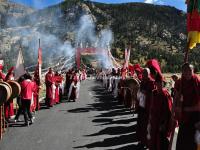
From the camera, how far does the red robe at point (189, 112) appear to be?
782 cm

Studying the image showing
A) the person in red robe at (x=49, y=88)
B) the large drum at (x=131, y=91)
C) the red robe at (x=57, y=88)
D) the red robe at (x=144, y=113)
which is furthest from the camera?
the red robe at (x=57, y=88)

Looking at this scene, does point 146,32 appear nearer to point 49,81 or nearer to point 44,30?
point 44,30

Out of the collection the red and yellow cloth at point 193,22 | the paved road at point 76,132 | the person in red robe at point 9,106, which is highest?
the red and yellow cloth at point 193,22

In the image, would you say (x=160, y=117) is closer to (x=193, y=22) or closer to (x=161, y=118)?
(x=161, y=118)

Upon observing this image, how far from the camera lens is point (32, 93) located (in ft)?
49.0

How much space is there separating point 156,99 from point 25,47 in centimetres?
16146

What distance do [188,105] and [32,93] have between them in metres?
7.90

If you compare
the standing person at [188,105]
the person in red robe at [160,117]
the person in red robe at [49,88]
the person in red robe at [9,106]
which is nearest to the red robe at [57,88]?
the person in red robe at [49,88]

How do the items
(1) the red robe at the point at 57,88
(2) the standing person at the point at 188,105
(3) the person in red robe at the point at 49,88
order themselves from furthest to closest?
(1) the red robe at the point at 57,88
(3) the person in red robe at the point at 49,88
(2) the standing person at the point at 188,105

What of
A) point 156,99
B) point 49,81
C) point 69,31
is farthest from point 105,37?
point 156,99

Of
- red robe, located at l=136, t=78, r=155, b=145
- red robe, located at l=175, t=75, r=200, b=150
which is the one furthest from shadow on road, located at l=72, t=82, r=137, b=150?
red robe, located at l=175, t=75, r=200, b=150

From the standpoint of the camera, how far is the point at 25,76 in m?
14.9

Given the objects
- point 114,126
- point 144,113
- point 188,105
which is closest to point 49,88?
point 114,126

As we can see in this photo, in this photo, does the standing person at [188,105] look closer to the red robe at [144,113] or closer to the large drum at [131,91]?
the red robe at [144,113]
